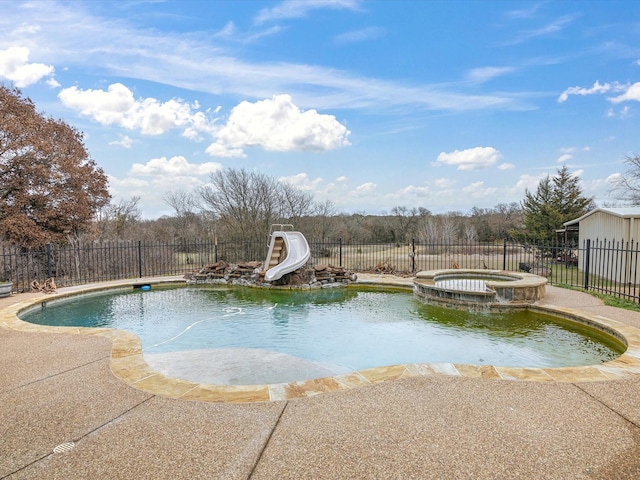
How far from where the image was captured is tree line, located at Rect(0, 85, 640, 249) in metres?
12.2

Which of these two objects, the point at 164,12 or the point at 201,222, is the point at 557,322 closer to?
the point at 164,12

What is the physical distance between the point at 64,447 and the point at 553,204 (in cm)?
2315

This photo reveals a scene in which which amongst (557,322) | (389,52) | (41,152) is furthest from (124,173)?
(557,322)

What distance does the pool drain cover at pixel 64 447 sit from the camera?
7.36 feet

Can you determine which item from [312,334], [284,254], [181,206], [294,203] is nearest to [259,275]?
[284,254]

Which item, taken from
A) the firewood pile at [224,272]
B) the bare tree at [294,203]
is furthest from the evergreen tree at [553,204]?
the firewood pile at [224,272]

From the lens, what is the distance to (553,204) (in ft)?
65.0

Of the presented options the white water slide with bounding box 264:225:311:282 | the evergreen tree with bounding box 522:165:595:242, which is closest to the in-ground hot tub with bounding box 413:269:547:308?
Answer: the white water slide with bounding box 264:225:311:282

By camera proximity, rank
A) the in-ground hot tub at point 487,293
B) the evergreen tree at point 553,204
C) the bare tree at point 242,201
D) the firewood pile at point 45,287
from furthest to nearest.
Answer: the evergreen tree at point 553,204
the bare tree at point 242,201
the firewood pile at point 45,287
the in-ground hot tub at point 487,293

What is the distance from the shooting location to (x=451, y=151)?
56.4 ft

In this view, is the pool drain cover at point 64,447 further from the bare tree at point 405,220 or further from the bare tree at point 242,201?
the bare tree at point 405,220

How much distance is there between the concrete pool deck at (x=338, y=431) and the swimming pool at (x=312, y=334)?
4.08 ft

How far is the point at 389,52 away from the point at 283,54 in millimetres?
3277

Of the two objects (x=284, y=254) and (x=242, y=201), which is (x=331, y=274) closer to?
(x=284, y=254)
